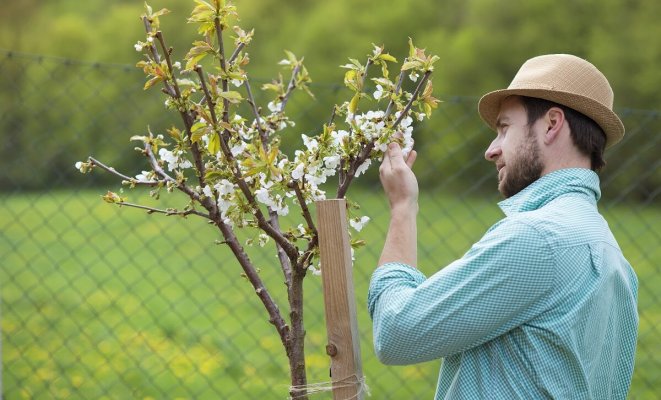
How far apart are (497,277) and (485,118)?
62cm

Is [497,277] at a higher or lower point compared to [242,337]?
lower

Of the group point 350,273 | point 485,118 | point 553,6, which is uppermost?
point 553,6

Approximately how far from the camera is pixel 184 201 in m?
6.46

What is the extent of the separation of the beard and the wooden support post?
34 centimetres

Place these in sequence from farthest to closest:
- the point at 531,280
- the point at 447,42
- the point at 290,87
Answer: the point at 447,42 < the point at 290,87 < the point at 531,280

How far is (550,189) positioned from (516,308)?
11.2 inches

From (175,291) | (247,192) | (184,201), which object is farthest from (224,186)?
(184,201)

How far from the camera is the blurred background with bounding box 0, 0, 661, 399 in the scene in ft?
14.0

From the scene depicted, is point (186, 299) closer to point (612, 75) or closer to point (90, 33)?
point (612, 75)

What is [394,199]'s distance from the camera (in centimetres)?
177

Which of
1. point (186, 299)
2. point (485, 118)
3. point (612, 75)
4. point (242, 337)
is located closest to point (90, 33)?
point (612, 75)

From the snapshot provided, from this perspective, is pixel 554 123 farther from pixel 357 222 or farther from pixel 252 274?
pixel 252 274

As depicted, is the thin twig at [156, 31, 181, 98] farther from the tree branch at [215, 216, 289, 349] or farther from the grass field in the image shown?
the grass field

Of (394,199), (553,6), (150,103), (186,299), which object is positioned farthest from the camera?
(553,6)
